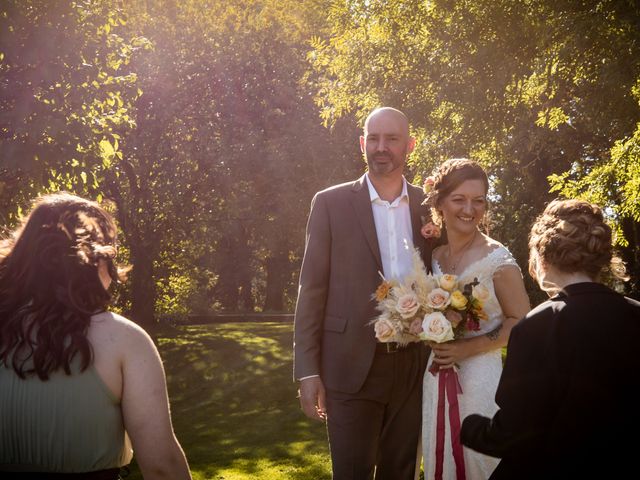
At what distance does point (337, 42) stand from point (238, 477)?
10959 mm

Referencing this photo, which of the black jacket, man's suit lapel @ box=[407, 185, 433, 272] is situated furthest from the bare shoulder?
the black jacket

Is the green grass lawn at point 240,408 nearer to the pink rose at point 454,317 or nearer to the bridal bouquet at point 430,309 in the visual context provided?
the bridal bouquet at point 430,309

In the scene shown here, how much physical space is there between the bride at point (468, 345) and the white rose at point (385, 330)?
29 centimetres

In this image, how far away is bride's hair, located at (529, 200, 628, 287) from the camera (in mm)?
3367

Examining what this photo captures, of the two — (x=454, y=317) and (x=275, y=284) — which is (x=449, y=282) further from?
(x=275, y=284)

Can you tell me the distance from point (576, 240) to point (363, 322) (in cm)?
202

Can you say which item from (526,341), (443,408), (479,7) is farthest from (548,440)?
(479,7)

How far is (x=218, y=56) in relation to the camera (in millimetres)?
24250

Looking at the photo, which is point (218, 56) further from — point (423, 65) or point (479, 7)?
point (479, 7)

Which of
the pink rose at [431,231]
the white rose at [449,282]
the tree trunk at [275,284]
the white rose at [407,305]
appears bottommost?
the tree trunk at [275,284]

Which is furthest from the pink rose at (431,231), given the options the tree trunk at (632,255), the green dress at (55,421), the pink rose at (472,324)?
the tree trunk at (632,255)

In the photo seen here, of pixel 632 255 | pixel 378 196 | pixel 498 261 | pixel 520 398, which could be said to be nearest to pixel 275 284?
pixel 632 255

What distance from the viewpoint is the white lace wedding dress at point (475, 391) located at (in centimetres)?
483

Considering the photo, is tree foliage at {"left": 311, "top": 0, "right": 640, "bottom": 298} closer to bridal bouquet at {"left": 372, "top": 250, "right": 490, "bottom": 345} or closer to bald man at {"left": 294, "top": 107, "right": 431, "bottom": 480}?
bald man at {"left": 294, "top": 107, "right": 431, "bottom": 480}
